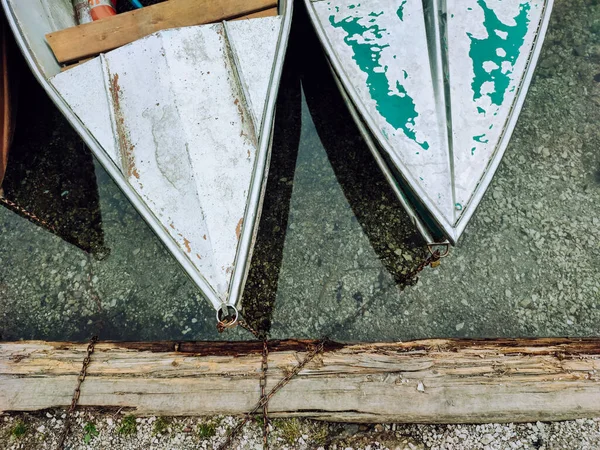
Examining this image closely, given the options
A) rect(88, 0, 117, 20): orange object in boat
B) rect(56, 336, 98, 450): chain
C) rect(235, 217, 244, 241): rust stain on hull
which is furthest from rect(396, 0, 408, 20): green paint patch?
rect(56, 336, 98, 450): chain

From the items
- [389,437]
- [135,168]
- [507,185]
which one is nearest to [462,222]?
[507,185]

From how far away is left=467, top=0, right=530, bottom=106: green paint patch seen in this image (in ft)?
9.04

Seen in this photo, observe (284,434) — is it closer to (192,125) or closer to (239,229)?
(239,229)

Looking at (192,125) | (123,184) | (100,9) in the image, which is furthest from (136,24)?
(123,184)

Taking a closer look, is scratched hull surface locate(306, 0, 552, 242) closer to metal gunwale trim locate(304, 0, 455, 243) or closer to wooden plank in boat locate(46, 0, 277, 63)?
metal gunwale trim locate(304, 0, 455, 243)

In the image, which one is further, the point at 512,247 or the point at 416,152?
the point at 512,247

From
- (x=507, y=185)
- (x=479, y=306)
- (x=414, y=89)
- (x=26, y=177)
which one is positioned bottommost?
(x=479, y=306)

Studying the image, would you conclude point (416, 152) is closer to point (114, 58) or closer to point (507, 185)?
point (507, 185)

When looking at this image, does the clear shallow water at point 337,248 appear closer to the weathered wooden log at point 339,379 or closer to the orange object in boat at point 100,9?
the weathered wooden log at point 339,379

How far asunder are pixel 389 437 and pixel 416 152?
1664mm

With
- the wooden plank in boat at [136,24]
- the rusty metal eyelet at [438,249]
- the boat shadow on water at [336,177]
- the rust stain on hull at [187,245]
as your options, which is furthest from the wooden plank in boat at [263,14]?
the rusty metal eyelet at [438,249]

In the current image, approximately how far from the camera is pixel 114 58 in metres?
2.91

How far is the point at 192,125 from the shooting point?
2.68m

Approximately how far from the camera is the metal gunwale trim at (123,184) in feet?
7.89
